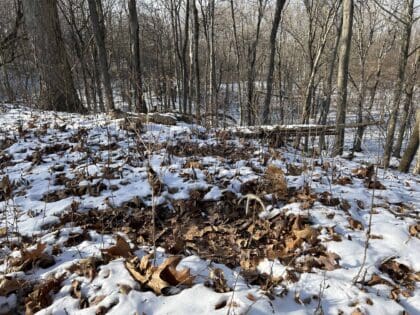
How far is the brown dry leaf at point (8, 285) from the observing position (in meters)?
1.91

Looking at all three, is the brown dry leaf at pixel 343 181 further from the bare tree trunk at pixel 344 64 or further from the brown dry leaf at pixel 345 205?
the bare tree trunk at pixel 344 64

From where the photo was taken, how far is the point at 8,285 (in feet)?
6.37

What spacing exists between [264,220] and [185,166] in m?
1.43

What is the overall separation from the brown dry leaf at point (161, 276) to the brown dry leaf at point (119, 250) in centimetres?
17

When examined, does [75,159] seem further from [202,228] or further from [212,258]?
[212,258]

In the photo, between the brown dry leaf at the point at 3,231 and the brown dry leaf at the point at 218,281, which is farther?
the brown dry leaf at the point at 3,231

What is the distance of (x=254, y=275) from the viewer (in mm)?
2178

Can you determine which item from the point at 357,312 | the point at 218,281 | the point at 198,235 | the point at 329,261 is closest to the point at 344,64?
the point at 329,261

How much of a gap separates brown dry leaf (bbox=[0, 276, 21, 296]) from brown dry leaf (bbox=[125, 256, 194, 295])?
73cm

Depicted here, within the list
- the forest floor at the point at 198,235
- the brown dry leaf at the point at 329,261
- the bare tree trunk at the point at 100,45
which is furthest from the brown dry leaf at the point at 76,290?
the bare tree trunk at the point at 100,45

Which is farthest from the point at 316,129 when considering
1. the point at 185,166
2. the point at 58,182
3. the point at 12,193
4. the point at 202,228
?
the point at 12,193

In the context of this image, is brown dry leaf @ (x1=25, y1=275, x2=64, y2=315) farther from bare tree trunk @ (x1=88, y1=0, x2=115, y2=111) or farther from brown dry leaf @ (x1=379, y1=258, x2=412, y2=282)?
bare tree trunk @ (x1=88, y1=0, x2=115, y2=111)

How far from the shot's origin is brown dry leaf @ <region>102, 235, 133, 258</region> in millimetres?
2256

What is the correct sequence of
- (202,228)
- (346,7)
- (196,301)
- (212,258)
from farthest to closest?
(346,7), (202,228), (212,258), (196,301)
